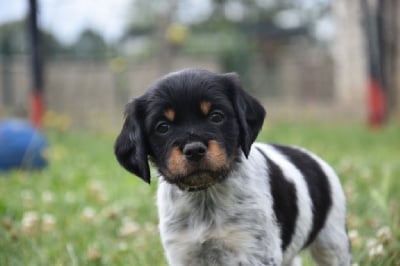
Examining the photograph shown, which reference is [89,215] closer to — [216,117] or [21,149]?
[216,117]

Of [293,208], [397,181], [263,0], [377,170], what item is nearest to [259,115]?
[293,208]

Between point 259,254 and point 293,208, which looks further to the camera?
point 293,208

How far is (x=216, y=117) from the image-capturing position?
3502 mm

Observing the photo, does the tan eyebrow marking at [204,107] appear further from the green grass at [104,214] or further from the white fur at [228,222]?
the green grass at [104,214]

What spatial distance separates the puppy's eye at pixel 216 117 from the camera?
11.4 feet

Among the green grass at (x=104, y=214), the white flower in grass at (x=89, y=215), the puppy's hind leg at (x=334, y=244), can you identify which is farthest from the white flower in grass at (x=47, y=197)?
the puppy's hind leg at (x=334, y=244)

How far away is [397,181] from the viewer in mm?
7152

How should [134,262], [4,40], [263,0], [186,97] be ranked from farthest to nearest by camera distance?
[263,0] < [4,40] < [134,262] < [186,97]

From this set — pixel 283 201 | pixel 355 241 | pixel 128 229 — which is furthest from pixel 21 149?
pixel 283 201

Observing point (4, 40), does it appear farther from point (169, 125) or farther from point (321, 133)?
point (169, 125)

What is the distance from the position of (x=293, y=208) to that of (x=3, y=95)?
56.4ft

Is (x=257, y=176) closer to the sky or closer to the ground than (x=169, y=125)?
closer to the ground

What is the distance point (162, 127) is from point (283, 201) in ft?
2.54

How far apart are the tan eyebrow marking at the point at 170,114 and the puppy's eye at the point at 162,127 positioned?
0.04 meters
